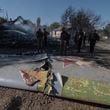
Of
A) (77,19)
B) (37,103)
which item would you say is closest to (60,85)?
(37,103)

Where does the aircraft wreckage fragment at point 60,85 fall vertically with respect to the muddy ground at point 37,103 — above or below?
above

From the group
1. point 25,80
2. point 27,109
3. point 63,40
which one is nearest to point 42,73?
point 25,80

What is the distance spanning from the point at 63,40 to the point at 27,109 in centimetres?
937

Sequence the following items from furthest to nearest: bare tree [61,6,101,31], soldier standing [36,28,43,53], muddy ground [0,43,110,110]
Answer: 1. bare tree [61,6,101,31]
2. soldier standing [36,28,43,53]
3. muddy ground [0,43,110,110]

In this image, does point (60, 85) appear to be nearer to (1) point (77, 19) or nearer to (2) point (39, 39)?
(2) point (39, 39)

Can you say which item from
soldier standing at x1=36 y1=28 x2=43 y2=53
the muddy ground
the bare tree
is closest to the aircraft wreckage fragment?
the muddy ground

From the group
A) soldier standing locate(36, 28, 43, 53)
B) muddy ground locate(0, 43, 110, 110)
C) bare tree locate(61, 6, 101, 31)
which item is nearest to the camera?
muddy ground locate(0, 43, 110, 110)

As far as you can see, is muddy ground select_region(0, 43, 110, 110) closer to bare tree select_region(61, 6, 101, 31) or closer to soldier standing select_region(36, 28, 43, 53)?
soldier standing select_region(36, 28, 43, 53)

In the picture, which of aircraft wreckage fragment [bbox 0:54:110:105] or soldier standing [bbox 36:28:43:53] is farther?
soldier standing [bbox 36:28:43:53]

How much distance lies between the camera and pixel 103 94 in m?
6.90

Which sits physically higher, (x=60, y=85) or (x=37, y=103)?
(x=60, y=85)

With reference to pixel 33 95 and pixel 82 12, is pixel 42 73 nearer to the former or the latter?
pixel 33 95

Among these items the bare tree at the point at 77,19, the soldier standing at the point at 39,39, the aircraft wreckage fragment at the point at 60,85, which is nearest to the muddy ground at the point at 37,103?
the aircraft wreckage fragment at the point at 60,85

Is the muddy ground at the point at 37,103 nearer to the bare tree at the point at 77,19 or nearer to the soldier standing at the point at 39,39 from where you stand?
the soldier standing at the point at 39,39
